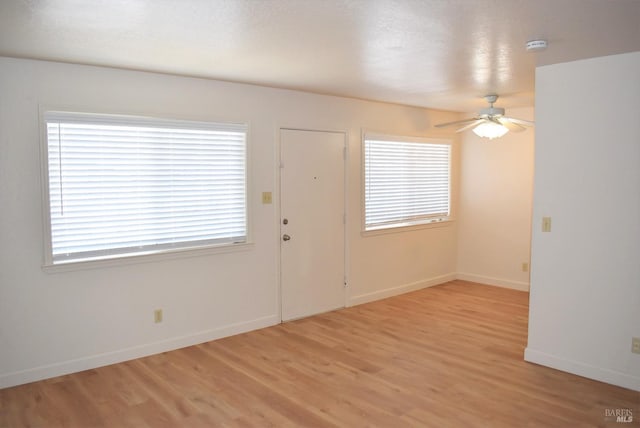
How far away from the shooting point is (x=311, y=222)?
525 centimetres

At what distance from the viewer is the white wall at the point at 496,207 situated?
21.0 ft

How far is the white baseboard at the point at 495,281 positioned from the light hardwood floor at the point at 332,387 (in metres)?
1.80

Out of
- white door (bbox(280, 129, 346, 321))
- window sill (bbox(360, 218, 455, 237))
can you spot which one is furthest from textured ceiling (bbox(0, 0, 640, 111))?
window sill (bbox(360, 218, 455, 237))

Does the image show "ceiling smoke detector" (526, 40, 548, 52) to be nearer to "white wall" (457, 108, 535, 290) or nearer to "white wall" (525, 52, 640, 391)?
"white wall" (525, 52, 640, 391)

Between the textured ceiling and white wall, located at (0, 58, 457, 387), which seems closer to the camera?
the textured ceiling

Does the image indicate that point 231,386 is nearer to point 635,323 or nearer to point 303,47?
point 303,47

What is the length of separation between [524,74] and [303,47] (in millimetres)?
2085

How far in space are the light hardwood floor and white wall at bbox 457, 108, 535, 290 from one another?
1.99 metres

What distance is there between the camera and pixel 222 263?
15.0 feet

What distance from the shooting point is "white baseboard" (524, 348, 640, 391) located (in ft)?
11.4

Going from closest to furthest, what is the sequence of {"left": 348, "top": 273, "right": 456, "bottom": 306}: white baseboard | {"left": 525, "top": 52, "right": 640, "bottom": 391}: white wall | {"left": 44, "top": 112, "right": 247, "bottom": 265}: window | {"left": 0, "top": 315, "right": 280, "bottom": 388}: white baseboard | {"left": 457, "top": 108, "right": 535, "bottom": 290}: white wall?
{"left": 525, "top": 52, "right": 640, "bottom": 391}: white wall, {"left": 0, "top": 315, "right": 280, "bottom": 388}: white baseboard, {"left": 44, "top": 112, "right": 247, "bottom": 265}: window, {"left": 348, "top": 273, "right": 456, "bottom": 306}: white baseboard, {"left": 457, "top": 108, "right": 535, "bottom": 290}: white wall

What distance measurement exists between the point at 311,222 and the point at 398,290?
5.73 feet

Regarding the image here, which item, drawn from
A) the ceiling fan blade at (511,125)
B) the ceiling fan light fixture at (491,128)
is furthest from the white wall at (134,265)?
the ceiling fan blade at (511,125)

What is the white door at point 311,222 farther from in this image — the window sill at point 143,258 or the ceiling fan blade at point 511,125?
the ceiling fan blade at point 511,125
